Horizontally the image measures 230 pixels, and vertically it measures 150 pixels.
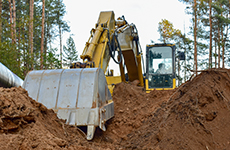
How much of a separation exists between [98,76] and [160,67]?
196 inches

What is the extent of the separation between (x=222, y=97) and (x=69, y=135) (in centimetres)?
253

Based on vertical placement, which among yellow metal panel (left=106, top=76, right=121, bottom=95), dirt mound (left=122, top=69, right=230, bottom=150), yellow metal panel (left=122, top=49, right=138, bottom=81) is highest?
yellow metal panel (left=122, top=49, right=138, bottom=81)

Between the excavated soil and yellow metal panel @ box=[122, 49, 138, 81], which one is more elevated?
yellow metal panel @ box=[122, 49, 138, 81]

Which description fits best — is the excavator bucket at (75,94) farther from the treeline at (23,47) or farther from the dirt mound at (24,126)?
the treeline at (23,47)

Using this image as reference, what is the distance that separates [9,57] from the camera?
548 inches

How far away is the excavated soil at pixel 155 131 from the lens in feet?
10.2

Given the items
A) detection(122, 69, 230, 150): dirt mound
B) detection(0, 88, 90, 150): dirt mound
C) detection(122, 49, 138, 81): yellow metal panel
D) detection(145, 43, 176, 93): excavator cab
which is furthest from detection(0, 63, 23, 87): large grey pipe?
detection(122, 69, 230, 150): dirt mound

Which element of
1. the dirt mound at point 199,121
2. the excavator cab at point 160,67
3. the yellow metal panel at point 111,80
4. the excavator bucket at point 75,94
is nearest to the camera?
the dirt mound at point 199,121

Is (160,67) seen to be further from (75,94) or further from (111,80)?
(75,94)

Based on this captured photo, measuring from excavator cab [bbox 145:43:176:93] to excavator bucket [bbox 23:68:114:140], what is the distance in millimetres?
4268

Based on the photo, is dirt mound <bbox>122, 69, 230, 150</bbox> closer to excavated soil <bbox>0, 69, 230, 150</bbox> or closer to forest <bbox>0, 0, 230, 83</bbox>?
excavated soil <bbox>0, 69, 230, 150</bbox>

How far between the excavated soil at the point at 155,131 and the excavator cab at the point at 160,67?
416 centimetres

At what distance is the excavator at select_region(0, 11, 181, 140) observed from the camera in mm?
4730

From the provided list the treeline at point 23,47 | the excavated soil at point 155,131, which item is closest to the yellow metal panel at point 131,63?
the excavated soil at point 155,131
